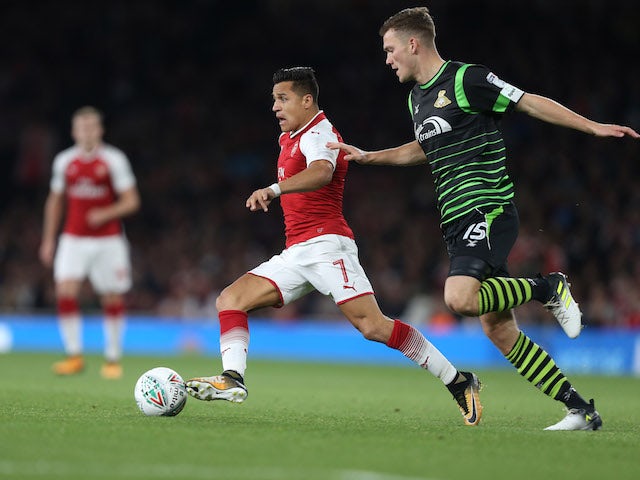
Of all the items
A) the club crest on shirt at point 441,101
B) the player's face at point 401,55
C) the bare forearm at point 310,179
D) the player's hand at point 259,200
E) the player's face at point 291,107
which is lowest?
the player's hand at point 259,200

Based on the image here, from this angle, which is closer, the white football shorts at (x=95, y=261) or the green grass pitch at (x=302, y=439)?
the green grass pitch at (x=302, y=439)

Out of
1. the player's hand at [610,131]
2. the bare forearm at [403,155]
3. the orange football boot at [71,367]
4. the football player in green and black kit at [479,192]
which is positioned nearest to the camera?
the player's hand at [610,131]

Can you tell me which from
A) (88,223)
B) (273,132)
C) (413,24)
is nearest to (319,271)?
(413,24)

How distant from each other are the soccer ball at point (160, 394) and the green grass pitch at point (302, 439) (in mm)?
148

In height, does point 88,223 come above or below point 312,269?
above

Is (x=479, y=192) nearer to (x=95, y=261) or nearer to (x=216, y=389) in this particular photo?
(x=216, y=389)

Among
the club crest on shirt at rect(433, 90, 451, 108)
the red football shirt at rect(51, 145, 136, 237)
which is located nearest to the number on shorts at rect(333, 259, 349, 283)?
the club crest on shirt at rect(433, 90, 451, 108)

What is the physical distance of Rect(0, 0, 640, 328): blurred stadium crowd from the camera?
18828mm

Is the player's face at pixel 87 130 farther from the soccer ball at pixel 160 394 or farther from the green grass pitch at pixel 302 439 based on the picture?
the soccer ball at pixel 160 394

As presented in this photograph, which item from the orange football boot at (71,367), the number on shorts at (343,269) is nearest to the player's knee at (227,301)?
the number on shorts at (343,269)

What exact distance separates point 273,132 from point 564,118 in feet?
56.7

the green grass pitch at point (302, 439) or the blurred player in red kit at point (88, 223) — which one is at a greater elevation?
the blurred player in red kit at point (88, 223)

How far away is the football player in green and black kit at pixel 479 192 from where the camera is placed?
6758mm

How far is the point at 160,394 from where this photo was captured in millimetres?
6816
